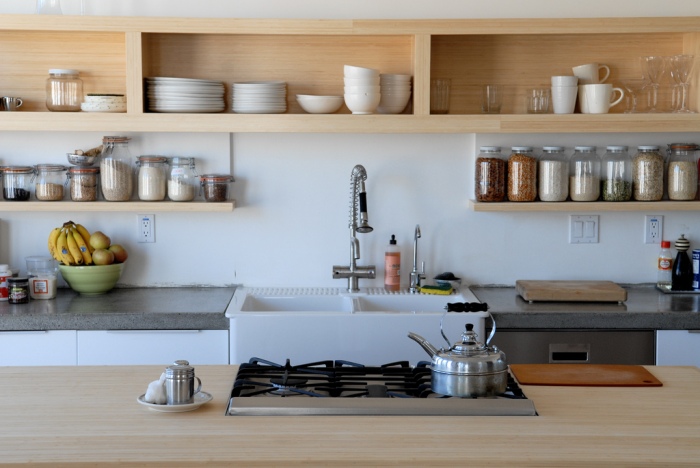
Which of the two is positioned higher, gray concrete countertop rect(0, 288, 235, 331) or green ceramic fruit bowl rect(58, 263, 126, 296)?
green ceramic fruit bowl rect(58, 263, 126, 296)

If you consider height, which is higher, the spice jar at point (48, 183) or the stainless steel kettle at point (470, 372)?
the spice jar at point (48, 183)

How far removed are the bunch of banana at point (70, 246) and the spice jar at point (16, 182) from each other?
21cm

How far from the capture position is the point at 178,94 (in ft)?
12.0

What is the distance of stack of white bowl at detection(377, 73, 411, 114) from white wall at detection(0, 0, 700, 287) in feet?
0.75

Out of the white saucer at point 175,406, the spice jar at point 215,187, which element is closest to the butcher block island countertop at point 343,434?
the white saucer at point 175,406

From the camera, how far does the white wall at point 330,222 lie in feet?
12.9

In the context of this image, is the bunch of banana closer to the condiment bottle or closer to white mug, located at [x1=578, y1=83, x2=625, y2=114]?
the condiment bottle

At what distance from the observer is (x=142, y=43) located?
362cm

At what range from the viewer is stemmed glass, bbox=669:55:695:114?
146 inches

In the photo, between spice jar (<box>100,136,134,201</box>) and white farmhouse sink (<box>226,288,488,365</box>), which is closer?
white farmhouse sink (<box>226,288,488,365</box>)

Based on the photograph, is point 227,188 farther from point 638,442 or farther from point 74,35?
point 638,442

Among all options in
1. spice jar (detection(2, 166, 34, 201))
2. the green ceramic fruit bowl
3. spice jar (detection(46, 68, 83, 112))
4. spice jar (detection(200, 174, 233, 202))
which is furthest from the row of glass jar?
spice jar (detection(2, 166, 34, 201))

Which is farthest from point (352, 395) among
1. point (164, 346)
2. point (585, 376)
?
point (164, 346)

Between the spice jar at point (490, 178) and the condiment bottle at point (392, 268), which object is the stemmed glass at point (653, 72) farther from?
the condiment bottle at point (392, 268)
